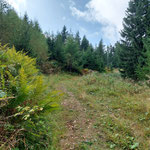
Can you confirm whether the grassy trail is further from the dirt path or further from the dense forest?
the dense forest

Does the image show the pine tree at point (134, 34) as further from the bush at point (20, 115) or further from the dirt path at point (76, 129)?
the bush at point (20, 115)

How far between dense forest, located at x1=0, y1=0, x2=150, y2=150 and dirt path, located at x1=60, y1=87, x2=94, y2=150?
0.49 meters

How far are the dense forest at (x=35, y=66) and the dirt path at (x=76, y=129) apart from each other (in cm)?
49

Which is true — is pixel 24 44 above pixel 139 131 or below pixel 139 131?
above

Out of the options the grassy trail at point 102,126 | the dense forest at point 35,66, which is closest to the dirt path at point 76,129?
the grassy trail at point 102,126

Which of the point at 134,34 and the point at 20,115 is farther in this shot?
the point at 134,34

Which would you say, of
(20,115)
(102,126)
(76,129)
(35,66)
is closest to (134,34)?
(35,66)

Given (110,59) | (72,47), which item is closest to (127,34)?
(72,47)

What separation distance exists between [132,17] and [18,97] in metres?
15.0

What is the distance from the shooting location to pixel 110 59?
46.6m

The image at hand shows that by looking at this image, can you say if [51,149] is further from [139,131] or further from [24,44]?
[24,44]

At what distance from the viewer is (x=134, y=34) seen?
11.6 m

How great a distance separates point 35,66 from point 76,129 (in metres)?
3.47

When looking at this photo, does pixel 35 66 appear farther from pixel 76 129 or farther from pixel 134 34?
pixel 134 34
